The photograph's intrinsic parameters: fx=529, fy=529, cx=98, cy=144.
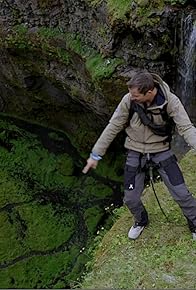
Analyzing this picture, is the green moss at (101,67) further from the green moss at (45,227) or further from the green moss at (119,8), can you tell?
the green moss at (45,227)

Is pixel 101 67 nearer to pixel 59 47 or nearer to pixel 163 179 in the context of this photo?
pixel 59 47

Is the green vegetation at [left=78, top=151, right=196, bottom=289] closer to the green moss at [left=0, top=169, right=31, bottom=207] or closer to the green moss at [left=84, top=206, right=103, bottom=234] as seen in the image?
the green moss at [left=84, top=206, right=103, bottom=234]

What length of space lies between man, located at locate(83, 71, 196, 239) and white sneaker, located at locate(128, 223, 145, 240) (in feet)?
1.11

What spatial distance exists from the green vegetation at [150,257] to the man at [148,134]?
0.90ft

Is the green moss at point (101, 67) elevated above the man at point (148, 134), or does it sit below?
below

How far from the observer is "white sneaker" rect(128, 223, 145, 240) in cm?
595

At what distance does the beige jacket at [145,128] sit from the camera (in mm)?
4859

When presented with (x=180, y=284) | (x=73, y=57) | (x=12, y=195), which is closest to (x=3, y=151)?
(x=12, y=195)

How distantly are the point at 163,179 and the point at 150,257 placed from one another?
0.90m

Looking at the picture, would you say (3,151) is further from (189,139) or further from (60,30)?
(189,139)

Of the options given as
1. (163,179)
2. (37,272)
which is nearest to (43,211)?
(37,272)

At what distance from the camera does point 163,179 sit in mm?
5371

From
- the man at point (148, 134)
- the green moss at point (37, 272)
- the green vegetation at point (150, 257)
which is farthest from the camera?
the green moss at point (37, 272)

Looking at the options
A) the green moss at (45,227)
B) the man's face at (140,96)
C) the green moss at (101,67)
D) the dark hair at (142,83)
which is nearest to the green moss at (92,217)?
the green moss at (45,227)
